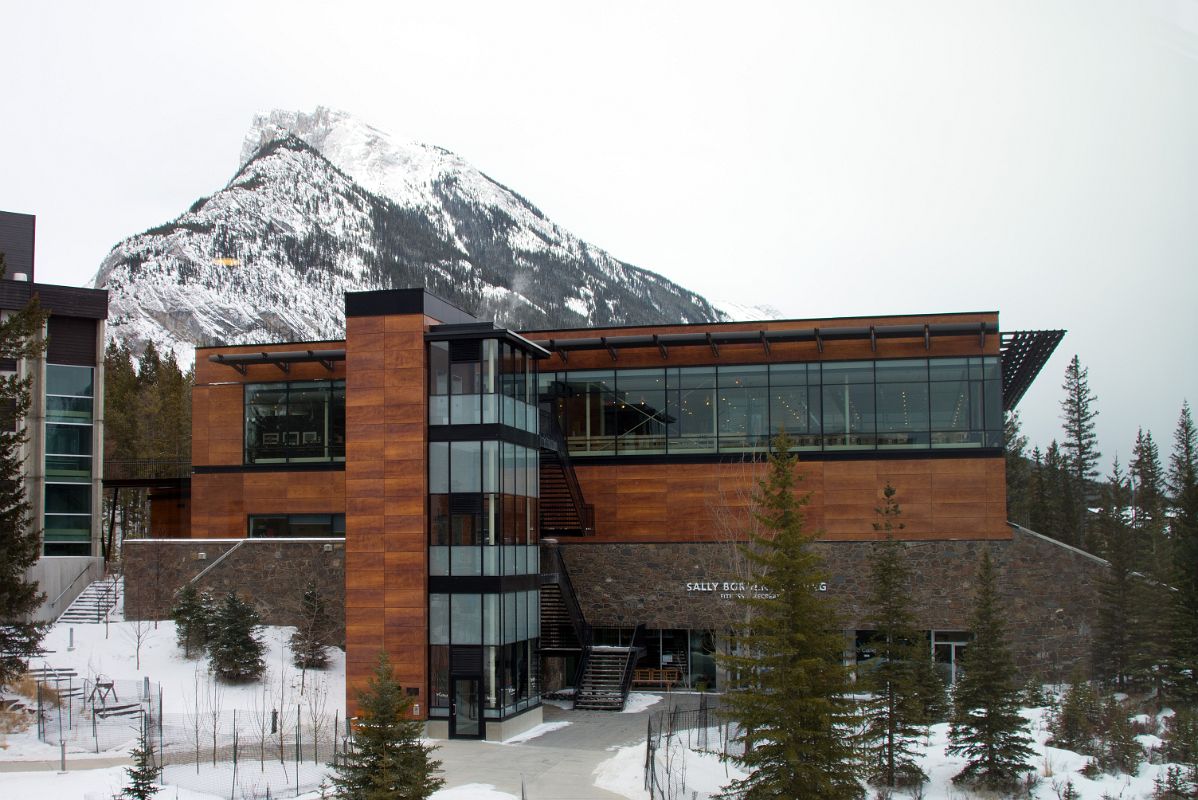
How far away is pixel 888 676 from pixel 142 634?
69.7 ft

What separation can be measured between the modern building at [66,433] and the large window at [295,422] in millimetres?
5672

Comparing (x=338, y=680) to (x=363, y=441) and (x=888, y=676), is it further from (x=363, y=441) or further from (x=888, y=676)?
(x=888, y=676)

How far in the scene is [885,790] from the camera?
2298 cm

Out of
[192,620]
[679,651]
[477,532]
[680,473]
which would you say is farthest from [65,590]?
[680,473]

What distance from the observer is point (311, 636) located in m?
31.6

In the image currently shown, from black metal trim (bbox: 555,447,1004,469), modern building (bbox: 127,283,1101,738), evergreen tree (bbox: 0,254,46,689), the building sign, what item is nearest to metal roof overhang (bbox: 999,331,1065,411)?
modern building (bbox: 127,283,1101,738)

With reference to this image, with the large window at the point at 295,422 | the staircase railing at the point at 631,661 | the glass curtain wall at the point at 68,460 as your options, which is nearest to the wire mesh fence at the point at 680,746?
the staircase railing at the point at 631,661

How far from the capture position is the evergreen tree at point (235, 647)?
98.2 feet

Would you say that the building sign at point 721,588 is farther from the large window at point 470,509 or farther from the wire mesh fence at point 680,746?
the large window at point 470,509

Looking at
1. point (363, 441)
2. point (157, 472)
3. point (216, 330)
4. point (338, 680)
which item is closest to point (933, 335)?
point (363, 441)

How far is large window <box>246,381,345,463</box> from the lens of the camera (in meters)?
38.2

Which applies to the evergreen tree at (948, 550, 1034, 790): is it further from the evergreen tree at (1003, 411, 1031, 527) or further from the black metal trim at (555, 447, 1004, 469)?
the evergreen tree at (1003, 411, 1031, 527)

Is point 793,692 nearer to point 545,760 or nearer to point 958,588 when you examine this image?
point 545,760

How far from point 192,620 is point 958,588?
21827 mm
